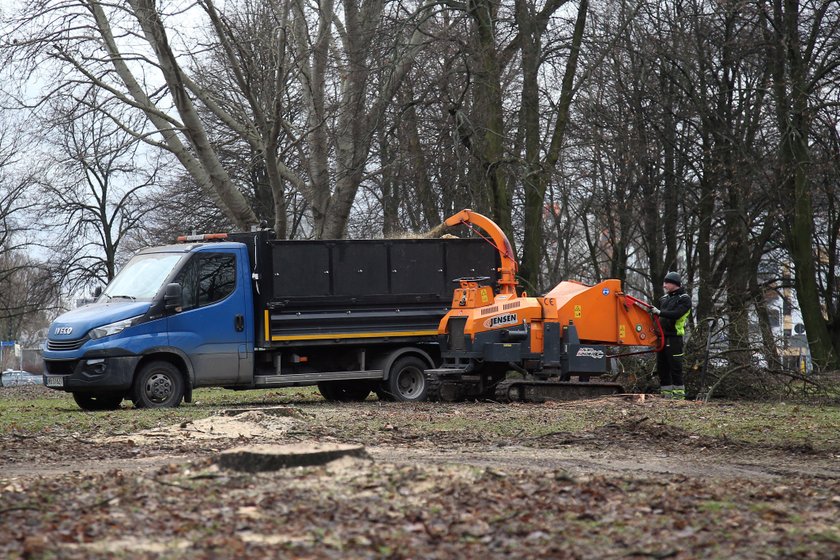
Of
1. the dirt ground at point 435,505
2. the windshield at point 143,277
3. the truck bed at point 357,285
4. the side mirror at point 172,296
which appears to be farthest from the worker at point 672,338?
the windshield at point 143,277

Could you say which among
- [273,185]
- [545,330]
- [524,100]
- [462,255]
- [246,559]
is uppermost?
[524,100]

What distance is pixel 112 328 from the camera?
16.6m

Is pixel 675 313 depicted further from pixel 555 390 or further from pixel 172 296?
pixel 172 296

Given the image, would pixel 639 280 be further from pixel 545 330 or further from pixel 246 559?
pixel 246 559

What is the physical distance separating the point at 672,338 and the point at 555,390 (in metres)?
1.98

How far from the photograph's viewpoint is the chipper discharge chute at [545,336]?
1783 centimetres

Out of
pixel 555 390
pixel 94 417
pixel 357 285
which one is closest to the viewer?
pixel 94 417

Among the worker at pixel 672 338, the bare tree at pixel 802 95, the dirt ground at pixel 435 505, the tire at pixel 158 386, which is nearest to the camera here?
the dirt ground at pixel 435 505

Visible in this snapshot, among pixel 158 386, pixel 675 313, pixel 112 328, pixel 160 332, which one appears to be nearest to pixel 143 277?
pixel 160 332

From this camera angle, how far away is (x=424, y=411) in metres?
16.3

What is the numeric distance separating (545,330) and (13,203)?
1485 inches

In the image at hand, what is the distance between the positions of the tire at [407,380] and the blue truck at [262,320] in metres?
0.02

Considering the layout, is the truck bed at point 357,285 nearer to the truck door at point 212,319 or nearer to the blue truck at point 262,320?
the blue truck at point 262,320

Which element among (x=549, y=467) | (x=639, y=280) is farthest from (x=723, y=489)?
(x=639, y=280)
